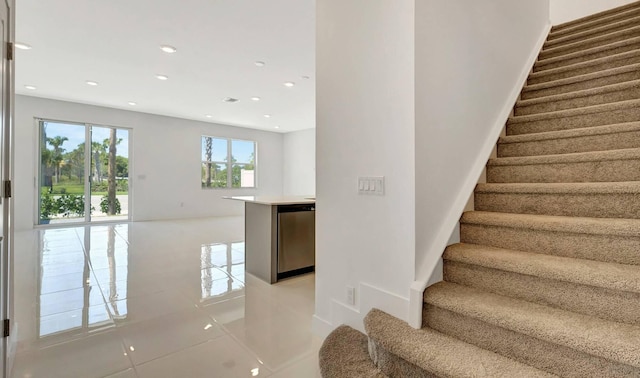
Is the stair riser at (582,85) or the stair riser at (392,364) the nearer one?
the stair riser at (392,364)

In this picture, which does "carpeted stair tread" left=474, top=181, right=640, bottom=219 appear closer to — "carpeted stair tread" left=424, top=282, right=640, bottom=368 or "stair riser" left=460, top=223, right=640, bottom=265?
"stair riser" left=460, top=223, right=640, bottom=265

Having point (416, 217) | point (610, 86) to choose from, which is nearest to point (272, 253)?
point (416, 217)

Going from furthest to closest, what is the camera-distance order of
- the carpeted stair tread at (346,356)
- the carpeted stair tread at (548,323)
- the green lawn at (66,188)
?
1. the green lawn at (66,188)
2. the carpeted stair tread at (346,356)
3. the carpeted stair tread at (548,323)

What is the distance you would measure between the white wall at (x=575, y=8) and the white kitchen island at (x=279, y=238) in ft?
16.6

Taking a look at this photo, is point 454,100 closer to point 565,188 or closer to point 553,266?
point 565,188

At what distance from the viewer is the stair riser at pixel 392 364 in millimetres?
1398

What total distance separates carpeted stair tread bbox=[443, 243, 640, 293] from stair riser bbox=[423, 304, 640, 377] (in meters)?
0.32

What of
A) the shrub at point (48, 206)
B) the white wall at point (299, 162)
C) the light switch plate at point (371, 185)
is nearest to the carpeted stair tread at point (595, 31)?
the light switch plate at point (371, 185)

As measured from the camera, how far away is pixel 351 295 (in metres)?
1.93

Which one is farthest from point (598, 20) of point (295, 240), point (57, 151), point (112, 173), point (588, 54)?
point (57, 151)

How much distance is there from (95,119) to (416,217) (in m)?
7.84

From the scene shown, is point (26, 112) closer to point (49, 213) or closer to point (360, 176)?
point (49, 213)

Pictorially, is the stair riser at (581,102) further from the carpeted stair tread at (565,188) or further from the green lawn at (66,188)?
the green lawn at (66,188)

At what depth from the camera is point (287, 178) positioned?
33.9 feet
